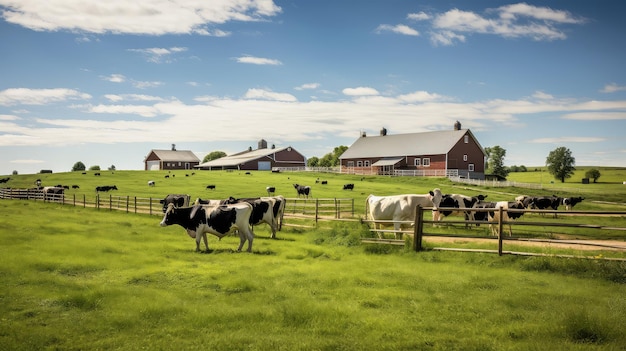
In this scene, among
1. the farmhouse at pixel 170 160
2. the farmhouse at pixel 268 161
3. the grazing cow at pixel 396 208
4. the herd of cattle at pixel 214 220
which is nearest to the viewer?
the herd of cattle at pixel 214 220

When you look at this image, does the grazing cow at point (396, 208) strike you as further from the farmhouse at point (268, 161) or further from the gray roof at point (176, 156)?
the gray roof at point (176, 156)

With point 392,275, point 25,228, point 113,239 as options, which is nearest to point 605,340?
point 392,275

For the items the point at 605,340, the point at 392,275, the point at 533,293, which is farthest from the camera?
the point at 392,275

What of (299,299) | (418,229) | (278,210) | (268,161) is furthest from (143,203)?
(268,161)

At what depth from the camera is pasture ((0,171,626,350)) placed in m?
7.32

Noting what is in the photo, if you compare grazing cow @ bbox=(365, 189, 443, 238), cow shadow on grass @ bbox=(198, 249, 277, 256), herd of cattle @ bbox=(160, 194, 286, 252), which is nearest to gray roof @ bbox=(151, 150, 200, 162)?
grazing cow @ bbox=(365, 189, 443, 238)

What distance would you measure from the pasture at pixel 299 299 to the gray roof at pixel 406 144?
55880 mm

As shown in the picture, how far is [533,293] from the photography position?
9.80 meters

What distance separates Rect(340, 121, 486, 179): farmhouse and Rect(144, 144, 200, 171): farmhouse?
44.8 metres

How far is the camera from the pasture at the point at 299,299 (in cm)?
732

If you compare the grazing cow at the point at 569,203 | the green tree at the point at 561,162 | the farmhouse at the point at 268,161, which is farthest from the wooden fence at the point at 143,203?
the green tree at the point at 561,162

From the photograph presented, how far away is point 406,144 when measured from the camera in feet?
243

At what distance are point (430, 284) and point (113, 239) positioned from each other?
12.2 metres

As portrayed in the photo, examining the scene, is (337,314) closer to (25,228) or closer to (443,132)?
(25,228)
